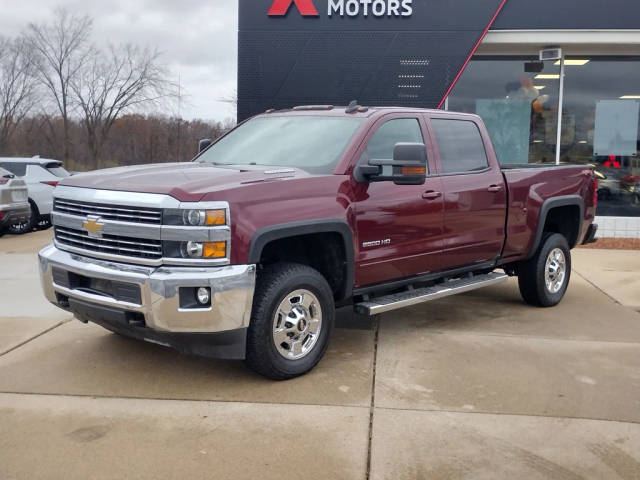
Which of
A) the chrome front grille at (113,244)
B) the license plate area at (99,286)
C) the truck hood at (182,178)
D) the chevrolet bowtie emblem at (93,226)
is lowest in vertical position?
the license plate area at (99,286)

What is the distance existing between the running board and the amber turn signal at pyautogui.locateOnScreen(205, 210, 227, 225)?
1472mm

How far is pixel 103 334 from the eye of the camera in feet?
19.2

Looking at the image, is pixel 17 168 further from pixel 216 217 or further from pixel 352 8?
pixel 216 217

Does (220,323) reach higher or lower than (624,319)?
higher

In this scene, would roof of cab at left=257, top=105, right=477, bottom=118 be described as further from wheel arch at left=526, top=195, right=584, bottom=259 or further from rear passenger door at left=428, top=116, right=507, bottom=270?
wheel arch at left=526, top=195, right=584, bottom=259

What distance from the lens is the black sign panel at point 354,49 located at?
41.0 feet

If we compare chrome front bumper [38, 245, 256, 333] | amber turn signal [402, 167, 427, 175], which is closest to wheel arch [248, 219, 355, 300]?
chrome front bumper [38, 245, 256, 333]

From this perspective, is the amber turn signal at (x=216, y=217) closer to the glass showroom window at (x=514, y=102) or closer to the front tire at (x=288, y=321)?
the front tire at (x=288, y=321)

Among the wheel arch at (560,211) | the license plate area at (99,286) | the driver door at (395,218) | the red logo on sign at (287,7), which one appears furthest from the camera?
the red logo on sign at (287,7)

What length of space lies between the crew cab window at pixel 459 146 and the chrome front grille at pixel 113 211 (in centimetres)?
276

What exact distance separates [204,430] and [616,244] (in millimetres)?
10250

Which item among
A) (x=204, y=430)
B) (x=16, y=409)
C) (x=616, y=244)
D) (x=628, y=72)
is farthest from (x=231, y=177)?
(x=628, y=72)

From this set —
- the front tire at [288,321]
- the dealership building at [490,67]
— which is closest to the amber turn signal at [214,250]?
the front tire at [288,321]

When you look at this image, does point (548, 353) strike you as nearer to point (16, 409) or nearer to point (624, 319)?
point (624, 319)
